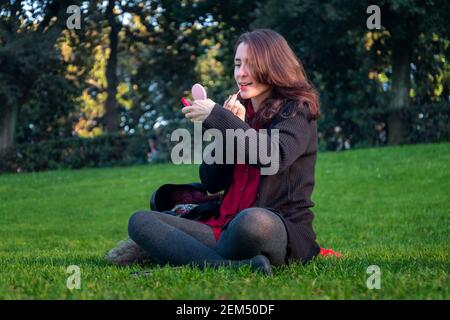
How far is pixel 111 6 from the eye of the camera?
33.6m

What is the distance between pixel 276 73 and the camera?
5.61 metres

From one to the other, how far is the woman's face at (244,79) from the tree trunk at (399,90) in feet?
70.0

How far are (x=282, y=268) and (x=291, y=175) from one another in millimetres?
641

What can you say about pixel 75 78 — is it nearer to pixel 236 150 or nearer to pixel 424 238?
pixel 424 238

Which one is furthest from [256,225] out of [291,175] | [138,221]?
[138,221]

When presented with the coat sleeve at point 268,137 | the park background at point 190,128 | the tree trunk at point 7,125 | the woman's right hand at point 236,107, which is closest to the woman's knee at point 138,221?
the park background at point 190,128

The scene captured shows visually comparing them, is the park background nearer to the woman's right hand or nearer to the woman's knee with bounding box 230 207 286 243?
the woman's knee with bounding box 230 207 286 243

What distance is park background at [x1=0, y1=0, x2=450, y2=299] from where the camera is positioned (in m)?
5.18

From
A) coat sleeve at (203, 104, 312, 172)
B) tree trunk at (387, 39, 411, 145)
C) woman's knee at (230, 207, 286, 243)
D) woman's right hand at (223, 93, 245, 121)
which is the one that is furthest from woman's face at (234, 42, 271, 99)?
tree trunk at (387, 39, 411, 145)

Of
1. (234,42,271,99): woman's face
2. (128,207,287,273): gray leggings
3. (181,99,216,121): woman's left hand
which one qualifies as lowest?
(128,207,287,273): gray leggings

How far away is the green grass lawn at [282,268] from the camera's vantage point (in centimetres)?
450

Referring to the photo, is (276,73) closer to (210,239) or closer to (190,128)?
(210,239)

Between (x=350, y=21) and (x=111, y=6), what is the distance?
37.1 feet

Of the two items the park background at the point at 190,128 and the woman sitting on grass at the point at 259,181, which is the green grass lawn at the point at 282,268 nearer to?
the park background at the point at 190,128
